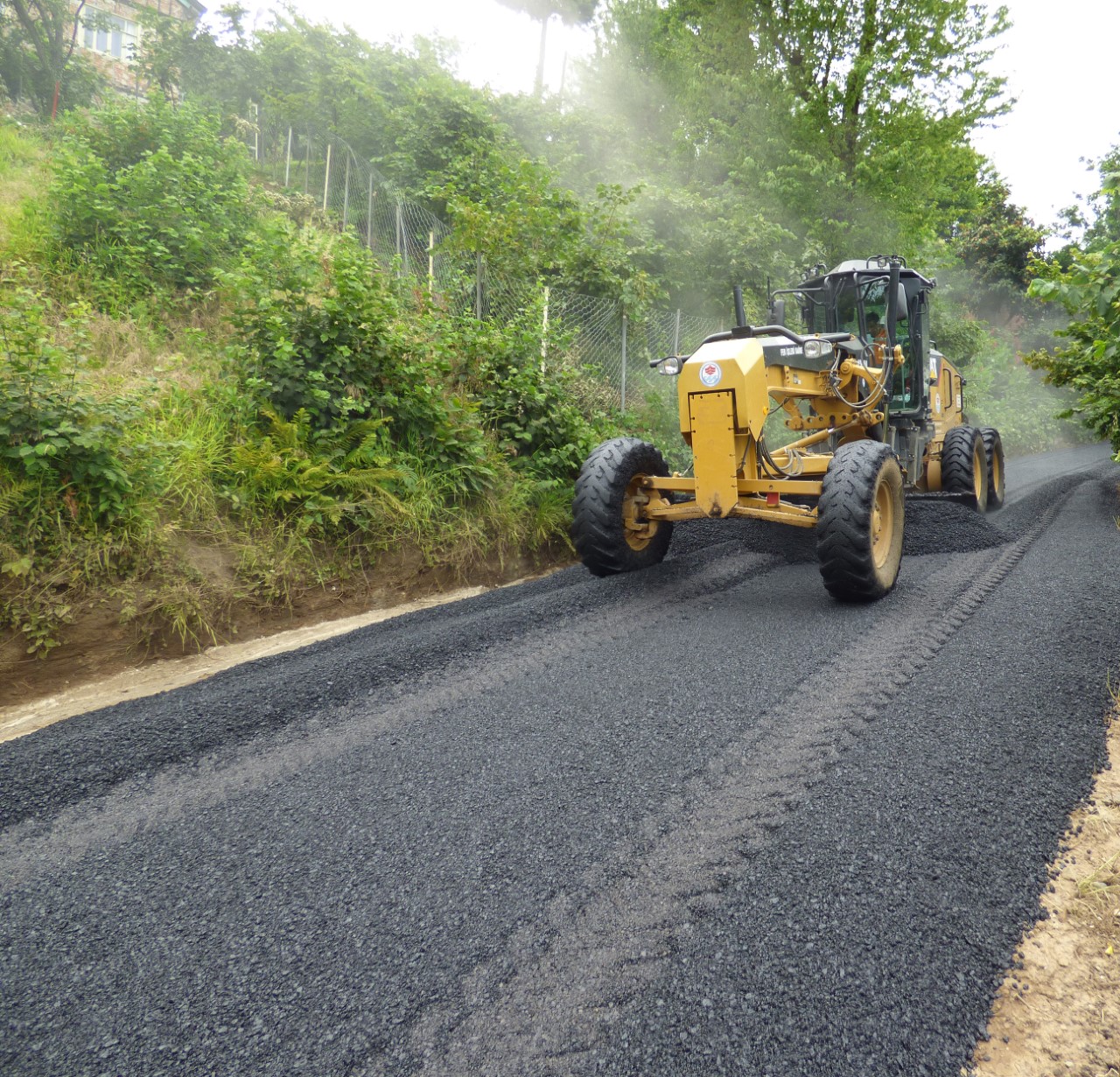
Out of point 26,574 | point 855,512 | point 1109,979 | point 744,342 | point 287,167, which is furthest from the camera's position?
point 287,167

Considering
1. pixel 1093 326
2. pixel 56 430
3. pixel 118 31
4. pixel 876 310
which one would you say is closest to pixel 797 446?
pixel 876 310

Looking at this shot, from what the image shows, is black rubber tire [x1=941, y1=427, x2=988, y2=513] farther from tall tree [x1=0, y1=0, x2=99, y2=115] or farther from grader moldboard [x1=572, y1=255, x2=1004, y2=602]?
tall tree [x1=0, y1=0, x2=99, y2=115]

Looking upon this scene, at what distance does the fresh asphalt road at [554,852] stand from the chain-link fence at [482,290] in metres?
4.25

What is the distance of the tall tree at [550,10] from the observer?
25.5 m

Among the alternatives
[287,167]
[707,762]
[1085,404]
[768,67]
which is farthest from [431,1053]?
[768,67]

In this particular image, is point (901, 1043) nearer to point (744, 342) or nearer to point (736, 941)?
point (736, 941)

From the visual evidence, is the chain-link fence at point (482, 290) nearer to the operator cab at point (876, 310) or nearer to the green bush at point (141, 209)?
the green bush at point (141, 209)

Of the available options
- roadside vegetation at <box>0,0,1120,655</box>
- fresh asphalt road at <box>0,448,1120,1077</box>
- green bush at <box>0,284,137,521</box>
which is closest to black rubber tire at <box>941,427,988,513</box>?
roadside vegetation at <box>0,0,1120,655</box>

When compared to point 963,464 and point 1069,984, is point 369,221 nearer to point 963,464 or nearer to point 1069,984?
point 963,464

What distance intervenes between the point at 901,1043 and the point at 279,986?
1.40 metres

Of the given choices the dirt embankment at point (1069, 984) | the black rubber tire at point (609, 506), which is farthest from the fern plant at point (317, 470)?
the dirt embankment at point (1069, 984)

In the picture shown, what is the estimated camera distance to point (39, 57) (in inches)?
589

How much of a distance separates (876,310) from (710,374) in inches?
132

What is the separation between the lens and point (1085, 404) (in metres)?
8.23
